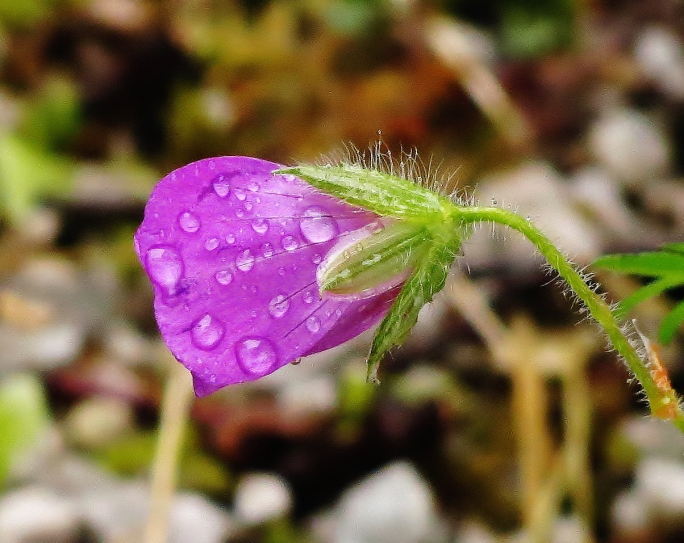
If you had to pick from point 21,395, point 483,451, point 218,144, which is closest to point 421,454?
point 483,451

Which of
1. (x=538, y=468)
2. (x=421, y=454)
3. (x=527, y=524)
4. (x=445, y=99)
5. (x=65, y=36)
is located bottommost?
(x=527, y=524)

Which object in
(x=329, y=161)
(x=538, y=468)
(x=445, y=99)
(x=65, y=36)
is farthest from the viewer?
(x=65, y=36)

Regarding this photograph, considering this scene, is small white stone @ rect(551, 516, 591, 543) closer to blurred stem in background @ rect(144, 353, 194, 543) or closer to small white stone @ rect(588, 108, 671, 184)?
blurred stem in background @ rect(144, 353, 194, 543)

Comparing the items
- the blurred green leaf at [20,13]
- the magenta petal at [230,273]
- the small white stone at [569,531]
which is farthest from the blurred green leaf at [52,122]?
the magenta petal at [230,273]

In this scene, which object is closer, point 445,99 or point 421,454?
point 421,454

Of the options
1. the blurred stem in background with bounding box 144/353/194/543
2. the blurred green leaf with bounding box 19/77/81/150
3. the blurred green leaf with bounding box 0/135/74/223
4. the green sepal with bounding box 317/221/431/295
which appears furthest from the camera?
the blurred green leaf with bounding box 19/77/81/150

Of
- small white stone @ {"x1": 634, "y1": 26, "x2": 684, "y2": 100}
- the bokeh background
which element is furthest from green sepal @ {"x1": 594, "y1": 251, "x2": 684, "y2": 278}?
small white stone @ {"x1": 634, "y1": 26, "x2": 684, "y2": 100}

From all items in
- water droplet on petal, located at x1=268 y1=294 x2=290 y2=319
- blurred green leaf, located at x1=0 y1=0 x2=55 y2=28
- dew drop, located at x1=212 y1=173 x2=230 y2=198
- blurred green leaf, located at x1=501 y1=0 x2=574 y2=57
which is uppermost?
blurred green leaf, located at x1=0 y1=0 x2=55 y2=28

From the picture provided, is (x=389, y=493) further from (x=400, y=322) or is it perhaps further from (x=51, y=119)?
(x=51, y=119)
